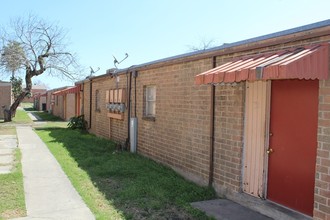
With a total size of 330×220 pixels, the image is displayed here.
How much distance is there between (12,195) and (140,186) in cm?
237

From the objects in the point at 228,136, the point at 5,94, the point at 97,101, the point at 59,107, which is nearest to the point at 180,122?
the point at 228,136

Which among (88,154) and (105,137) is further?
(105,137)

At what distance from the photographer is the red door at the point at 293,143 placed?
5129 mm

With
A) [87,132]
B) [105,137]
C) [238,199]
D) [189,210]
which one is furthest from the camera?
[87,132]

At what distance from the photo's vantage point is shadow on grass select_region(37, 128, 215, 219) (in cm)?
597

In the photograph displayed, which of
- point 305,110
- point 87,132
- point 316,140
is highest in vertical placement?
point 305,110

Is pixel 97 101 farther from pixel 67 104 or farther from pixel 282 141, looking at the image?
pixel 67 104

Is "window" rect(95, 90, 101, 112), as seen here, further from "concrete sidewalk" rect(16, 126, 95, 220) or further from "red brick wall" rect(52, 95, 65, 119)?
"red brick wall" rect(52, 95, 65, 119)

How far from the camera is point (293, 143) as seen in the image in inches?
→ 215

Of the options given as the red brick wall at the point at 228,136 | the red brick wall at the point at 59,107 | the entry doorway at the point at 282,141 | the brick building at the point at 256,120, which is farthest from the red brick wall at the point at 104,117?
the red brick wall at the point at 59,107

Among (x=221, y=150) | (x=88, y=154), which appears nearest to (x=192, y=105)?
(x=221, y=150)

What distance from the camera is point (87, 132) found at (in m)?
19.3

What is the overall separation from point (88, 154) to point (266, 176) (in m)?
6.92

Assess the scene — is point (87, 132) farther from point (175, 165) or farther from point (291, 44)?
point (291, 44)
